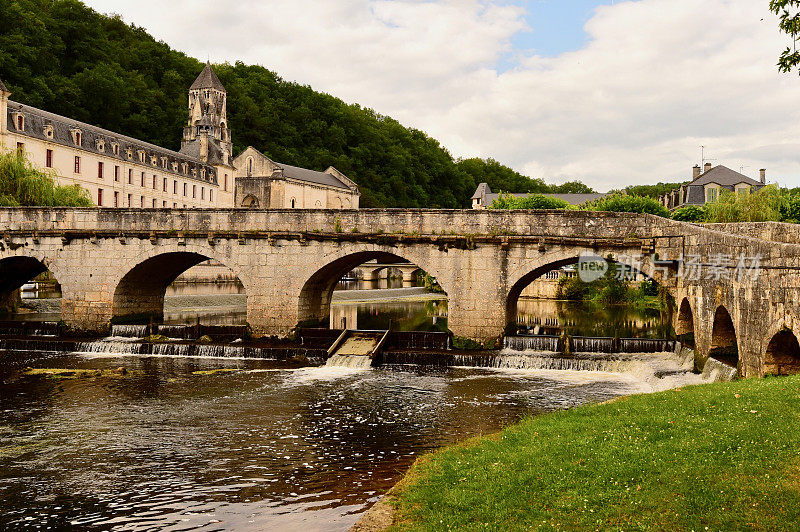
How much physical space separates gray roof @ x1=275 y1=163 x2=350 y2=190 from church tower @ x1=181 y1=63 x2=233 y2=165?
8038 mm

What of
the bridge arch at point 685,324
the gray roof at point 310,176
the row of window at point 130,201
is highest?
the gray roof at point 310,176

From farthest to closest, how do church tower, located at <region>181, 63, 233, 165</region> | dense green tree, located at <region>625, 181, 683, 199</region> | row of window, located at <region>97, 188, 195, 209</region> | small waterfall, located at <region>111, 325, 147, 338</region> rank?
dense green tree, located at <region>625, 181, 683, 199</region> < church tower, located at <region>181, 63, 233, 165</region> < row of window, located at <region>97, 188, 195, 209</region> < small waterfall, located at <region>111, 325, 147, 338</region>

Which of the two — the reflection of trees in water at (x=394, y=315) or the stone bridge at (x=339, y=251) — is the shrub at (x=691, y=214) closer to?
the reflection of trees in water at (x=394, y=315)

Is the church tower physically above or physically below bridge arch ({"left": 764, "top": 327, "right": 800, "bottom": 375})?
above

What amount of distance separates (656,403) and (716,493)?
5.62 m

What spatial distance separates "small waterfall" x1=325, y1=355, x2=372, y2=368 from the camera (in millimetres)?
23950

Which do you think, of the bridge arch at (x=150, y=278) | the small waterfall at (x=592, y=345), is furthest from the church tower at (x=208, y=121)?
the small waterfall at (x=592, y=345)

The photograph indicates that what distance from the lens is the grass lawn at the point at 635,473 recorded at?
23.7 ft

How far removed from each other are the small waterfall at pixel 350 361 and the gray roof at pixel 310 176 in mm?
63217

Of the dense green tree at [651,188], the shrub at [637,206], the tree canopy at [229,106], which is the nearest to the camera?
the shrub at [637,206]

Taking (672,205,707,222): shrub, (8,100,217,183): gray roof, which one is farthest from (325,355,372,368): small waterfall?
(8,100,217,183): gray roof

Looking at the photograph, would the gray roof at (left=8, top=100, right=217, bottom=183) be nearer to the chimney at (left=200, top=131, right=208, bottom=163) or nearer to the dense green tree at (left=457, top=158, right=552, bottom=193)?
the chimney at (left=200, top=131, right=208, bottom=163)


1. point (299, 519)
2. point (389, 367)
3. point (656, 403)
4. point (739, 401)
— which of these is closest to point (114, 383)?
point (389, 367)

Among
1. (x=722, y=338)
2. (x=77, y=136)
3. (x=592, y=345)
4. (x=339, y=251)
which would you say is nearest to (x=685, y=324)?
(x=592, y=345)
